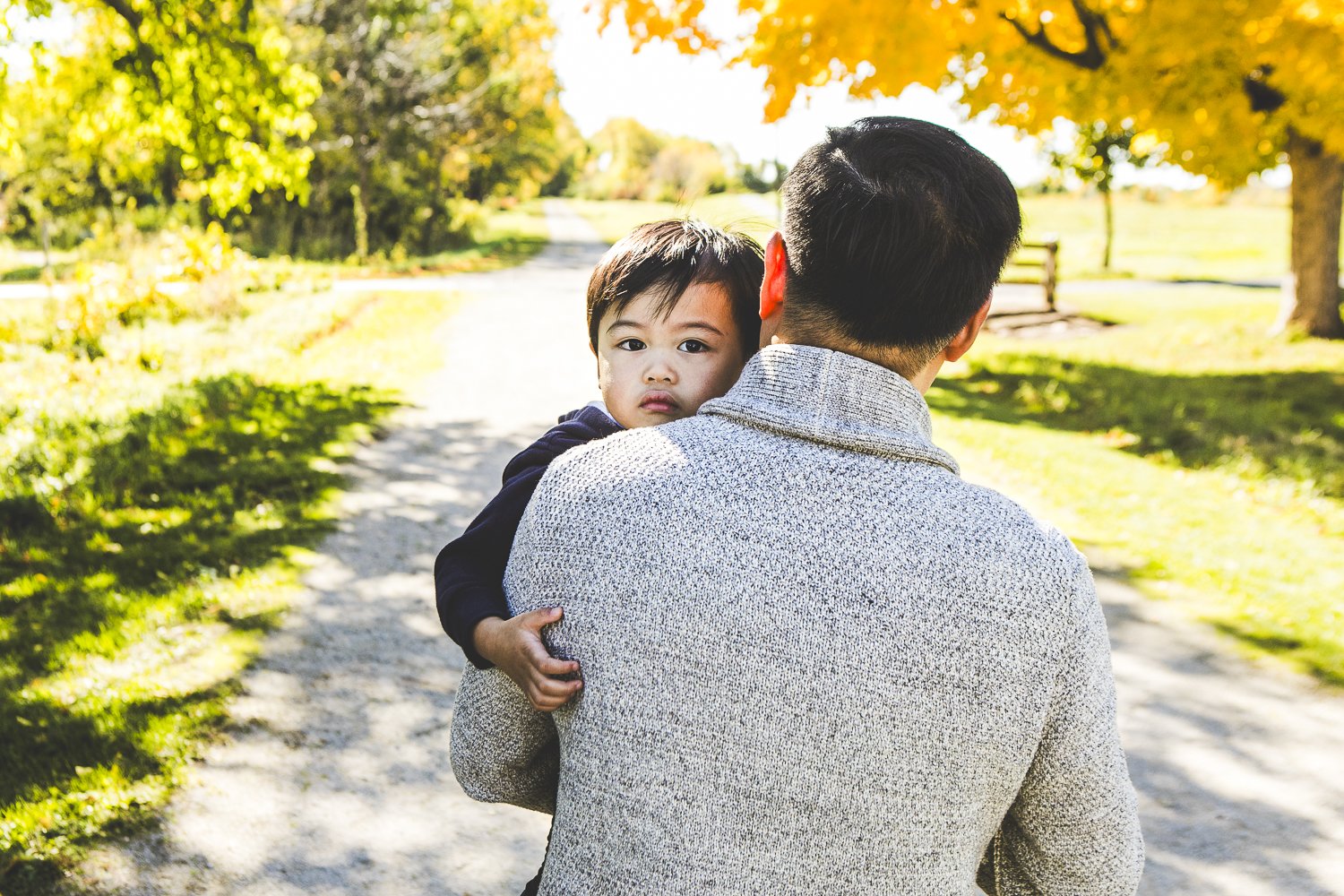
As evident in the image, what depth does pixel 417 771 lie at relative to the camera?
11.2 ft

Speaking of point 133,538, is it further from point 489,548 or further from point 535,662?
point 535,662

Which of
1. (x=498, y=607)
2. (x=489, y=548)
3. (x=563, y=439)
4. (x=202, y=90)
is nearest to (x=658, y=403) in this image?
(x=563, y=439)

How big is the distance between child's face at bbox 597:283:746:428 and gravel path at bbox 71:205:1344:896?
66.4 inches

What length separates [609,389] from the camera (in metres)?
2.04

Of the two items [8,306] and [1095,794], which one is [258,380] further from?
[1095,794]

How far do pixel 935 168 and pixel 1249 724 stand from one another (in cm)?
361

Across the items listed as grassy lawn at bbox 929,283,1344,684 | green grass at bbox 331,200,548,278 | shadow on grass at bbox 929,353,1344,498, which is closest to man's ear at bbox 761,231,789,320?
grassy lawn at bbox 929,283,1344,684

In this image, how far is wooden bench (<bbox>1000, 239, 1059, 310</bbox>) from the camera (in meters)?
14.8

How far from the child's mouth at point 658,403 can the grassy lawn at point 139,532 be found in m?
2.27

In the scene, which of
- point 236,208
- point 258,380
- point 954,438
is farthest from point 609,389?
point 236,208

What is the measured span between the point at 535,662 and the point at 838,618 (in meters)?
0.39

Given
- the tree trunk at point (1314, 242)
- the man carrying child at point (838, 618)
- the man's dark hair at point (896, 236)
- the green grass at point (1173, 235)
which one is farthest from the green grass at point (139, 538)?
the green grass at point (1173, 235)

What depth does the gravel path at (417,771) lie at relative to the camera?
9.62 feet

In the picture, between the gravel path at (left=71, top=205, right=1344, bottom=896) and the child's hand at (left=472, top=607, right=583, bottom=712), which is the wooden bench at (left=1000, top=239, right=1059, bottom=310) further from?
the child's hand at (left=472, top=607, right=583, bottom=712)
